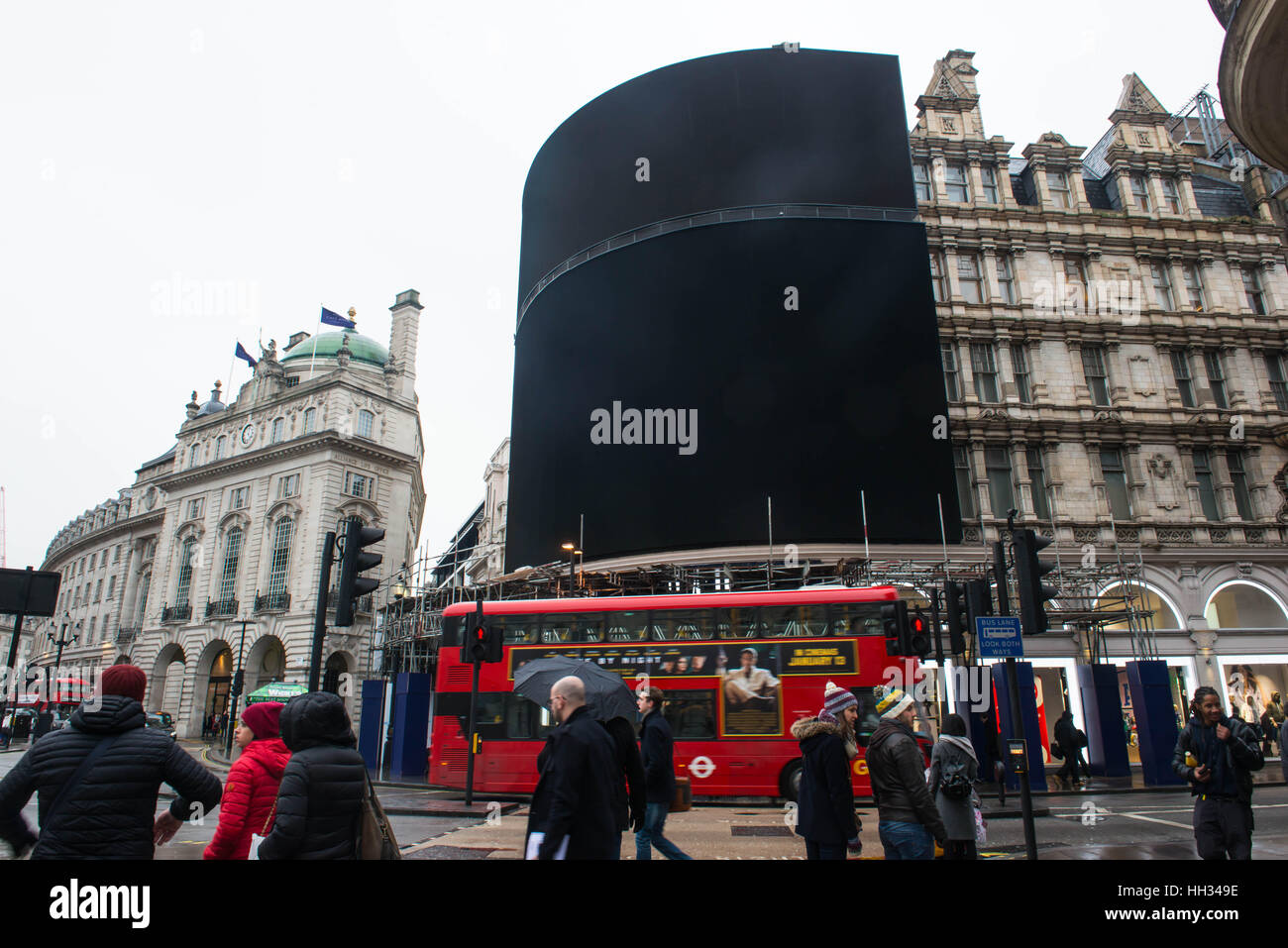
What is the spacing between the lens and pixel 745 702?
1459 cm

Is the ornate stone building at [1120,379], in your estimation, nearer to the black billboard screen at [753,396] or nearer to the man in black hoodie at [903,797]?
the black billboard screen at [753,396]

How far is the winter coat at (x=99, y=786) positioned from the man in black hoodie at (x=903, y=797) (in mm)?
4494

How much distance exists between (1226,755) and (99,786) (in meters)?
8.08

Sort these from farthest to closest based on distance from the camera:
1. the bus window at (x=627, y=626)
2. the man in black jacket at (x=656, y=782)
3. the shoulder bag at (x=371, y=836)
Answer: the bus window at (x=627, y=626)
the man in black jacket at (x=656, y=782)
the shoulder bag at (x=371, y=836)

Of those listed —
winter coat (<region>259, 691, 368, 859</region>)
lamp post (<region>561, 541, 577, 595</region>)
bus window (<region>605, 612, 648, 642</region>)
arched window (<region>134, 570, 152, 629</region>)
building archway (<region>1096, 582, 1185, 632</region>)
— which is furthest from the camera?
A: arched window (<region>134, 570, 152, 629</region>)

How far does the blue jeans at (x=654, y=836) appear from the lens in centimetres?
731

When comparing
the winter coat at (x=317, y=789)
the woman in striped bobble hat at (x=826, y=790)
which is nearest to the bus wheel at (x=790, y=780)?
the woman in striped bobble hat at (x=826, y=790)

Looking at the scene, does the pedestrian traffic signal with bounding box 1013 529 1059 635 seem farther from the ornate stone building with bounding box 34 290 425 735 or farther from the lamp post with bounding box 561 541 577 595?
the ornate stone building with bounding box 34 290 425 735

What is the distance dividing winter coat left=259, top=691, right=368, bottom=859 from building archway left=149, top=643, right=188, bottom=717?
50.9 m

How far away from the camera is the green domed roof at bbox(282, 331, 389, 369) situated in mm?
52031

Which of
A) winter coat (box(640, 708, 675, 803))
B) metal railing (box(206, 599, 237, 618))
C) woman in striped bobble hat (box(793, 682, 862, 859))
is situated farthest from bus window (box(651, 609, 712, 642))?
metal railing (box(206, 599, 237, 618))

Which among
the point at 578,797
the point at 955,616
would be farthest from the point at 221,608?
the point at 578,797

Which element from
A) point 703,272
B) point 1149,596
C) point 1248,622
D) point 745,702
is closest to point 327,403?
point 703,272

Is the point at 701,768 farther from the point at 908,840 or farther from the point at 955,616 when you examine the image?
the point at 908,840
